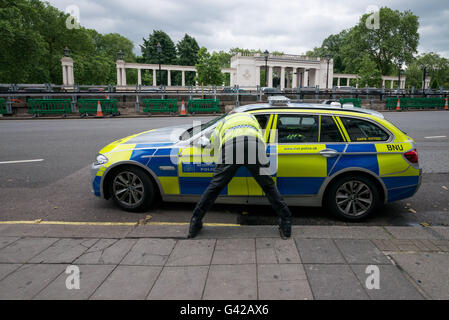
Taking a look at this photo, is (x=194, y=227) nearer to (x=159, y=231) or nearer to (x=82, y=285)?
(x=159, y=231)

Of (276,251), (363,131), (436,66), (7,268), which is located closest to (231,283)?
(276,251)

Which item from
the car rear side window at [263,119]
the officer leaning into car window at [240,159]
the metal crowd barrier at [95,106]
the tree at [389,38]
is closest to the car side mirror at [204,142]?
the officer leaning into car window at [240,159]

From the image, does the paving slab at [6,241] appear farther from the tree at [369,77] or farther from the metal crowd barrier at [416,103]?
the tree at [369,77]

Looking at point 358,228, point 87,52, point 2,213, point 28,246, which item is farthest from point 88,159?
point 87,52

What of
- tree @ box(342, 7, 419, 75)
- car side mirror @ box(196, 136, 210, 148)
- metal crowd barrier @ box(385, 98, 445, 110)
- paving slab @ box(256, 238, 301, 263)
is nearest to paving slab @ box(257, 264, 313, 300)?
paving slab @ box(256, 238, 301, 263)

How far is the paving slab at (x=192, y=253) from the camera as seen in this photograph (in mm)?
3182

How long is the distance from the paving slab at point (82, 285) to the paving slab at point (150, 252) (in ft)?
0.76

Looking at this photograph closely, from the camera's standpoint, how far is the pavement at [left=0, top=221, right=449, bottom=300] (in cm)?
272

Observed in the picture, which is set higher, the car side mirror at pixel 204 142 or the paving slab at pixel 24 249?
the car side mirror at pixel 204 142

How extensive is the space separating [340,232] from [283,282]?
55.9 inches

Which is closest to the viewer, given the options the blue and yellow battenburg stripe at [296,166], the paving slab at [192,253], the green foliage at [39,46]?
the paving slab at [192,253]

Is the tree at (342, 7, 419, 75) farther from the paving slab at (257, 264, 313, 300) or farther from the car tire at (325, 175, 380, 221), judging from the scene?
the paving slab at (257, 264, 313, 300)

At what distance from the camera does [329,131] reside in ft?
A: 14.6
